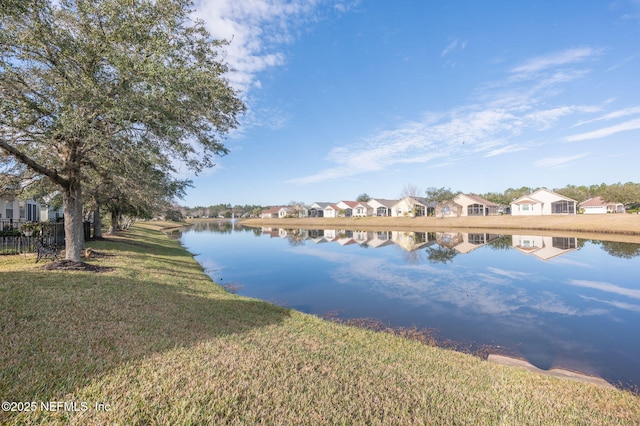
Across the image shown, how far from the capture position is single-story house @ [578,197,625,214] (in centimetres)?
6642

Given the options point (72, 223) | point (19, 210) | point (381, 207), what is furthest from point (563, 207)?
point (19, 210)

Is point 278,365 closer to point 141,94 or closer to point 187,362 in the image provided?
point 187,362

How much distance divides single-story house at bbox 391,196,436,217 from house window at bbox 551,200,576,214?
27196mm

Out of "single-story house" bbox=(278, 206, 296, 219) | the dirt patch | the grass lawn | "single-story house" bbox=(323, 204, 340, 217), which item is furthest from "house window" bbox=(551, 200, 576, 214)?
the dirt patch

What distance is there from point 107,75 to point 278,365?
35.5 ft

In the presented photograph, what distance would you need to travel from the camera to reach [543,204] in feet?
189

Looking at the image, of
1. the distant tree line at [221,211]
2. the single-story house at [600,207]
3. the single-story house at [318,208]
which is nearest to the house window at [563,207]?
the single-story house at [600,207]

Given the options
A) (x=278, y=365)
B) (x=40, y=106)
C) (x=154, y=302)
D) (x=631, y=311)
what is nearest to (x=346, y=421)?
(x=278, y=365)

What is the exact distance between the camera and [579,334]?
973cm

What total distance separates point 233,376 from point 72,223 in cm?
1122

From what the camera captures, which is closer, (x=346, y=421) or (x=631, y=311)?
(x=346, y=421)

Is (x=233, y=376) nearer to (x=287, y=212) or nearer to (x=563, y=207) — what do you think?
(x=563, y=207)

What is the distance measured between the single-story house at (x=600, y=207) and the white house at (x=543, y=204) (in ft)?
52.4

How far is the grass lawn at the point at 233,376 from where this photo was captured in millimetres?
3664
